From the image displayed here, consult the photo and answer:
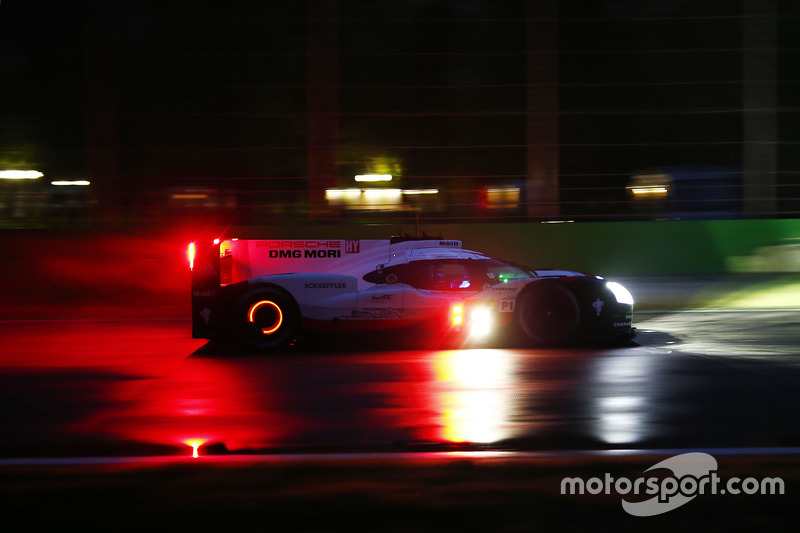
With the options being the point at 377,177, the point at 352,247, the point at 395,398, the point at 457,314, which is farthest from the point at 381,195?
the point at 395,398

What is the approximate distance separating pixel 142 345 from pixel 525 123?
380 inches

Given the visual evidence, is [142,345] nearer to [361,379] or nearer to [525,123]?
[361,379]

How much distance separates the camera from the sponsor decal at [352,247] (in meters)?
9.65

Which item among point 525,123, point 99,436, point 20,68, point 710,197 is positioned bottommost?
point 99,436

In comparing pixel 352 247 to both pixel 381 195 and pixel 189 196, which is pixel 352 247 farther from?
pixel 189 196

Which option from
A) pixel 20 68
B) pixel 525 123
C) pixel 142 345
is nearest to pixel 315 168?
pixel 525 123

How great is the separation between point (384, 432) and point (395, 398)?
1175mm

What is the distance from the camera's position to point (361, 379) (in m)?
7.95

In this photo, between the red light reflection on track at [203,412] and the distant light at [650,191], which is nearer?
the red light reflection on track at [203,412]

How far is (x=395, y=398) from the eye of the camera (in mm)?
7062

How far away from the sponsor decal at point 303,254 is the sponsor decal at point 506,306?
1.90 metres
